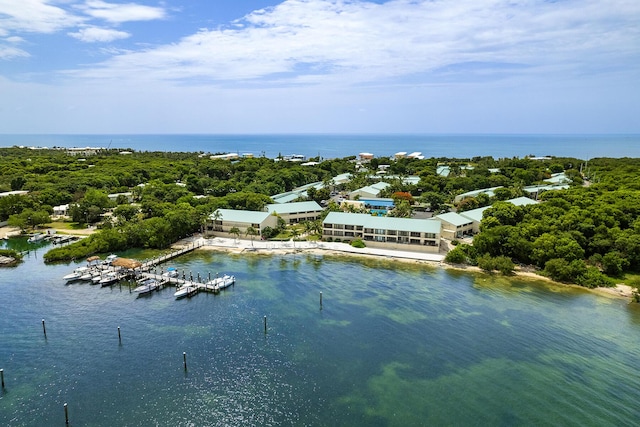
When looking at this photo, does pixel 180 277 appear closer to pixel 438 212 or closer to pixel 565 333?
pixel 565 333

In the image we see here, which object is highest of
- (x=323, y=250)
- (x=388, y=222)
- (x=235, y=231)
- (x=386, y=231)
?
(x=388, y=222)

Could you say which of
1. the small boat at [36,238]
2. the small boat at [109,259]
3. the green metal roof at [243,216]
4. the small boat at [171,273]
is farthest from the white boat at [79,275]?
the green metal roof at [243,216]

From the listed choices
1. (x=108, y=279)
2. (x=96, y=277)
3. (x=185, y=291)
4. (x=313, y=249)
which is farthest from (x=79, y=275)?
(x=313, y=249)

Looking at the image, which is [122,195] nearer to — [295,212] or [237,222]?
[237,222]

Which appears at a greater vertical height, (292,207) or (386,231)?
(292,207)

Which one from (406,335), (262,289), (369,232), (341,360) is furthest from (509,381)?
(369,232)

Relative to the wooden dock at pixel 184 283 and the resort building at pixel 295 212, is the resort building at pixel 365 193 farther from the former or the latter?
the wooden dock at pixel 184 283
